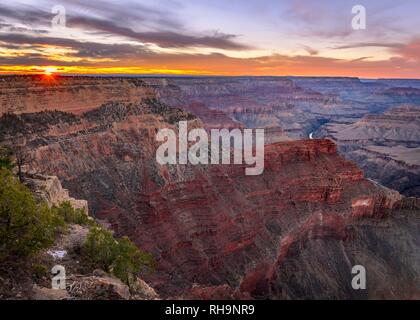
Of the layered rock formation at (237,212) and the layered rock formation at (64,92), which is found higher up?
the layered rock formation at (64,92)

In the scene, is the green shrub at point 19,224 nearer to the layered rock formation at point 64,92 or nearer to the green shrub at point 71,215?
the green shrub at point 71,215

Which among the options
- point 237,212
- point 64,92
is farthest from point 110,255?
point 64,92

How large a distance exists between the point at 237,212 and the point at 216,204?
2.98m

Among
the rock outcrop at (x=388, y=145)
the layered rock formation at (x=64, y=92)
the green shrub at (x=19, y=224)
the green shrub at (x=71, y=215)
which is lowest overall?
the rock outcrop at (x=388, y=145)

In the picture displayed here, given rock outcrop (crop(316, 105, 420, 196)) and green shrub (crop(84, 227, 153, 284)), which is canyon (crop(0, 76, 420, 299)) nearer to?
green shrub (crop(84, 227, 153, 284))

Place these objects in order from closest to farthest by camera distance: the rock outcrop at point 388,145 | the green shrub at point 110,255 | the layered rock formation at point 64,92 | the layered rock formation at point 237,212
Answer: the green shrub at point 110,255, the layered rock formation at point 237,212, the layered rock formation at point 64,92, the rock outcrop at point 388,145

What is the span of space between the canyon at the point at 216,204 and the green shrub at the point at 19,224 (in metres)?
19.7

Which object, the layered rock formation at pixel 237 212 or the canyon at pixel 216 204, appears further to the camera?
the canyon at pixel 216 204

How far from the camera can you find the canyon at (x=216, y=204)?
41812 millimetres

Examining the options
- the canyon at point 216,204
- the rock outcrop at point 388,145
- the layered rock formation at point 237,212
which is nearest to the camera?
the layered rock formation at point 237,212

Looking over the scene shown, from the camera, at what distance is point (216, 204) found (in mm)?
46594

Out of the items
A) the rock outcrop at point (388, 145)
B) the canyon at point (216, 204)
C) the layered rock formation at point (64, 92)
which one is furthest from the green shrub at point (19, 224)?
the rock outcrop at point (388, 145)

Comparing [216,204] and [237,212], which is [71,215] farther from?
[237,212]
